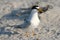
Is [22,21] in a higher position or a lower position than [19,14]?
lower

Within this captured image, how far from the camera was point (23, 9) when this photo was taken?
669 cm

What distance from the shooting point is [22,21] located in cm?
610

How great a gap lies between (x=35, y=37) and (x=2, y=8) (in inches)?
69.8

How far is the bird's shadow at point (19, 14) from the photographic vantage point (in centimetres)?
631

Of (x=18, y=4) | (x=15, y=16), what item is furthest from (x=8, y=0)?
(x=15, y=16)

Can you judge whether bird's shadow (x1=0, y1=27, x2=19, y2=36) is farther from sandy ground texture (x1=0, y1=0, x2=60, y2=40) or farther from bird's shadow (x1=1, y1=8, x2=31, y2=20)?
bird's shadow (x1=1, y1=8, x2=31, y2=20)

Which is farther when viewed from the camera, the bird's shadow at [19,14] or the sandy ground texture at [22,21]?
the bird's shadow at [19,14]

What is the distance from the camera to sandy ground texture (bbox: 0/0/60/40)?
5.38 metres

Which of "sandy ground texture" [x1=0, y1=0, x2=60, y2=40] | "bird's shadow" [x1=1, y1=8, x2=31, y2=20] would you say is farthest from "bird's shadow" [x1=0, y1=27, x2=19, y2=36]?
"bird's shadow" [x1=1, y1=8, x2=31, y2=20]

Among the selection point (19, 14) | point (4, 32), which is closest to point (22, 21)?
point (19, 14)

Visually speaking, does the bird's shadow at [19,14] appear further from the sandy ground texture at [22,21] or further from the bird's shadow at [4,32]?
the bird's shadow at [4,32]

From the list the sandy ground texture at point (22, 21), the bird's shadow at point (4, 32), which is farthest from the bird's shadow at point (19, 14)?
the bird's shadow at point (4, 32)

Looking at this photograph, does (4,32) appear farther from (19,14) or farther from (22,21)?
(19,14)

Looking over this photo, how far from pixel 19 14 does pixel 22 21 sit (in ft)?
1.32
